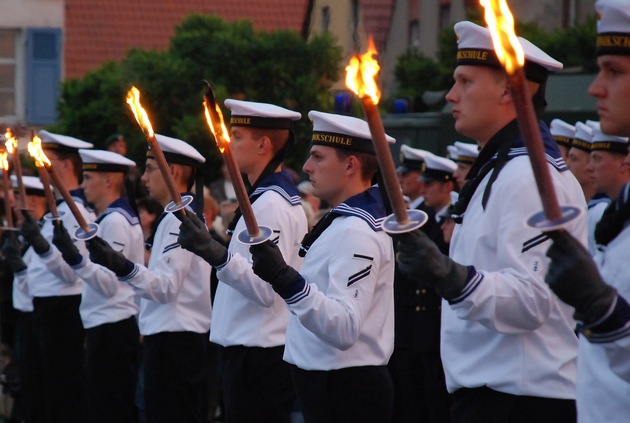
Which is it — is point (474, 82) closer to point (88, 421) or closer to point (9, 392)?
point (88, 421)

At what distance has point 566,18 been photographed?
75.9ft

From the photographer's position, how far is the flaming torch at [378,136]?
9.23 ft

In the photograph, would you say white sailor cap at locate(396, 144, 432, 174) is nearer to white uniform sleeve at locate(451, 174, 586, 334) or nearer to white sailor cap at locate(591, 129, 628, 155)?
white sailor cap at locate(591, 129, 628, 155)

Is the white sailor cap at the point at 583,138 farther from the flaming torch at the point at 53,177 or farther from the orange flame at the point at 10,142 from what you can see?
the orange flame at the point at 10,142

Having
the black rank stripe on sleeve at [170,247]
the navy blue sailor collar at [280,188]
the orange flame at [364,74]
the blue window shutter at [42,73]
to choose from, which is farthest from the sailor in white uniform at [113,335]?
the blue window shutter at [42,73]

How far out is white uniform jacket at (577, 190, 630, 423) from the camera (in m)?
3.00

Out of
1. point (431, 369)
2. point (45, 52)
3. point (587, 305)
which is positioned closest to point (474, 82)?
point (587, 305)

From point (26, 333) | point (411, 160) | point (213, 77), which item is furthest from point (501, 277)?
point (213, 77)

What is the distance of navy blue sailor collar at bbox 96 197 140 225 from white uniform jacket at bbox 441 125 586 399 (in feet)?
16.2

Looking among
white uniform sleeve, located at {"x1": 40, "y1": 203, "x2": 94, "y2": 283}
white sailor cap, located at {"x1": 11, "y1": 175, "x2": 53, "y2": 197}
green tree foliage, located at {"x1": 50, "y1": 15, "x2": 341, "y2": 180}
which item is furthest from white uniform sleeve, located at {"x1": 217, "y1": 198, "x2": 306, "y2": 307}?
green tree foliage, located at {"x1": 50, "y1": 15, "x2": 341, "y2": 180}

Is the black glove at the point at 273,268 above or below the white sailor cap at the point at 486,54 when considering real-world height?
below

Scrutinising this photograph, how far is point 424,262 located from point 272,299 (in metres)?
2.91

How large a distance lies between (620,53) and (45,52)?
87.7 ft

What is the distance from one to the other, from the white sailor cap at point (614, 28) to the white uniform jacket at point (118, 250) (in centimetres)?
561
